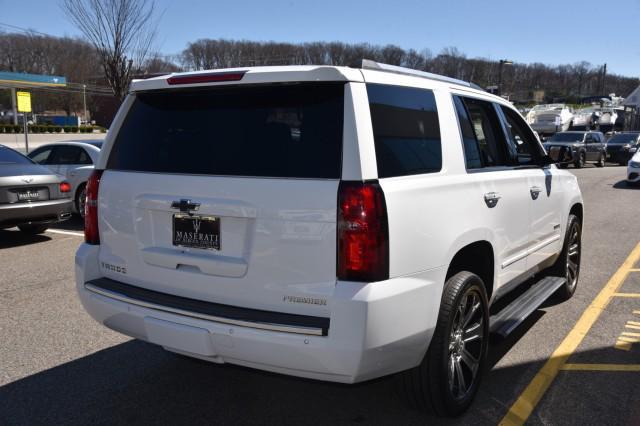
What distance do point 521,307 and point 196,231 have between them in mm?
2460

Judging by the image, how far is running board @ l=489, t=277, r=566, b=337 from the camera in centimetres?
367

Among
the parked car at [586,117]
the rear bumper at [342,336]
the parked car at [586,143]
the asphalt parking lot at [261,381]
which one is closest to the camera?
the rear bumper at [342,336]

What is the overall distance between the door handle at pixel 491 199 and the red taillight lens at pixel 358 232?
1.17m

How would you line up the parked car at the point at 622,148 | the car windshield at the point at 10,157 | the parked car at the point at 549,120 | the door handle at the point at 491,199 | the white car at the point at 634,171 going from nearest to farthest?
1. the door handle at the point at 491,199
2. the car windshield at the point at 10,157
3. the white car at the point at 634,171
4. the parked car at the point at 622,148
5. the parked car at the point at 549,120

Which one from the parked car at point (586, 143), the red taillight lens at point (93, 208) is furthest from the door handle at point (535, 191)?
the parked car at point (586, 143)

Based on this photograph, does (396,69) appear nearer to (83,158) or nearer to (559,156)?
(559,156)

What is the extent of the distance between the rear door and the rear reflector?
7cm

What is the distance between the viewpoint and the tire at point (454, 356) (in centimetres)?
295

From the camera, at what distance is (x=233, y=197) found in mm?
2729

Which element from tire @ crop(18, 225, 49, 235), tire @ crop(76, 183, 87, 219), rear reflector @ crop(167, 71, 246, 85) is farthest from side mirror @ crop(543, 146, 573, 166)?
tire @ crop(76, 183, 87, 219)

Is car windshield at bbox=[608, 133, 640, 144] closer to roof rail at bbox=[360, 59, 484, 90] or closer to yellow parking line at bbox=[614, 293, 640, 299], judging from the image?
yellow parking line at bbox=[614, 293, 640, 299]

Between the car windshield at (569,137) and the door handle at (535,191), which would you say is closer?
the door handle at (535,191)

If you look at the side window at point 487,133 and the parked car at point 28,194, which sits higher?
the side window at point 487,133

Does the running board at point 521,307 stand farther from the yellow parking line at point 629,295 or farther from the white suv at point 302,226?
the yellow parking line at point 629,295
